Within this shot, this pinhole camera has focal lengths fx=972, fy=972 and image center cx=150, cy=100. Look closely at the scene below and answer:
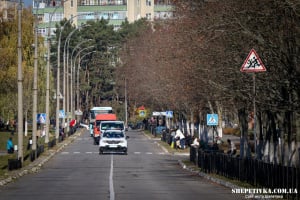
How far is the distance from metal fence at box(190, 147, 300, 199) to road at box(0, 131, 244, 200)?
0.85 meters

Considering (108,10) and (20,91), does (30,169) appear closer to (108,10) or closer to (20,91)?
(20,91)

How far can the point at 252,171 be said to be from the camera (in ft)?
105

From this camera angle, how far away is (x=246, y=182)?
33.3 meters

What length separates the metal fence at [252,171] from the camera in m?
25.6

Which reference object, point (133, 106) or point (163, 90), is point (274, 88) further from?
point (133, 106)

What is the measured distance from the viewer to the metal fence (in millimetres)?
25609

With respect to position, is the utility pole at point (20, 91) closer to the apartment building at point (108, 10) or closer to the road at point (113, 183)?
the road at point (113, 183)

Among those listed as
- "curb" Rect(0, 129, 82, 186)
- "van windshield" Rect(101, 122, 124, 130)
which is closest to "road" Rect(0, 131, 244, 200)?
"curb" Rect(0, 129, 82, 186)

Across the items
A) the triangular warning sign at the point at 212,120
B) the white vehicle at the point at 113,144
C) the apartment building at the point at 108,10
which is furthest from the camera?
the apartment building at the point at 108,10

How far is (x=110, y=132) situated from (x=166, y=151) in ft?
16.9

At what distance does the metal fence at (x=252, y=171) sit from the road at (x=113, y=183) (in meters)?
0.85

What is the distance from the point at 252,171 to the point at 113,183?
20.5 feet

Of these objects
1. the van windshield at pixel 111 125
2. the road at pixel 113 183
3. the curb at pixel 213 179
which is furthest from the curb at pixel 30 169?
the van windshield at pixel 111 125

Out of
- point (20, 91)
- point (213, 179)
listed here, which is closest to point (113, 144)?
point (20, 91)
